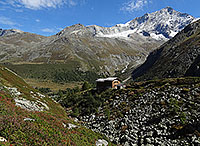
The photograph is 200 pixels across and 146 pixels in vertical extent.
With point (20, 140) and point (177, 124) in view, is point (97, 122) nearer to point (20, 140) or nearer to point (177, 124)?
point (177, 124)

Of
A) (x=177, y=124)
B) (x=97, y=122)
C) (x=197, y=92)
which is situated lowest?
(x=97, y=122)

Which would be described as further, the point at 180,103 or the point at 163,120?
the point at 180,103

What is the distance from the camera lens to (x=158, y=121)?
2839 centimetres

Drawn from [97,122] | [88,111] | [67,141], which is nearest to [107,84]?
[88,111]

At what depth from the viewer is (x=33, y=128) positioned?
43.6ft

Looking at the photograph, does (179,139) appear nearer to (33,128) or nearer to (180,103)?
(180,103)

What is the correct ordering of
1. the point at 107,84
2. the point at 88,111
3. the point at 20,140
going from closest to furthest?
the point at 20,140 → the point at 88,111 → the point at 107,84

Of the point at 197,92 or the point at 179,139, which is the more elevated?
the point at 197,92

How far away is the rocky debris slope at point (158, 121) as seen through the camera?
23081 mm

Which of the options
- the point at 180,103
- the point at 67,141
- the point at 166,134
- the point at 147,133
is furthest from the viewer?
the point at 180,103

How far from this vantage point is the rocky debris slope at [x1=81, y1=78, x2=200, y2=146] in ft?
75.7

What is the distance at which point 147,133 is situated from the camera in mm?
26094

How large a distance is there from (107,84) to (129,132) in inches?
1762

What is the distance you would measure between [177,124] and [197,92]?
13.5 metres
